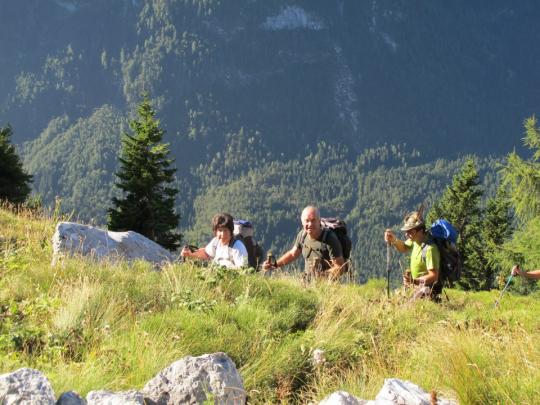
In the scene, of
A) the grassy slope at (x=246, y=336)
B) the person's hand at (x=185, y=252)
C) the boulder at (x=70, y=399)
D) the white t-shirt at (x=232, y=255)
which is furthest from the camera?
the person's hand at (x=185, y=252)

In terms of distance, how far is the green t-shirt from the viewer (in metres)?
8.50

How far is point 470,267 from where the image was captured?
4356 centimetres

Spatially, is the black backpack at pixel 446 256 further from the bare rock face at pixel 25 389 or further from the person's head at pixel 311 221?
the bare rock face at pixel 25 389

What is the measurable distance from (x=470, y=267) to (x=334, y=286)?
38891 mm

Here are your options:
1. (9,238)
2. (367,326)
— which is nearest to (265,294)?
(367,326)

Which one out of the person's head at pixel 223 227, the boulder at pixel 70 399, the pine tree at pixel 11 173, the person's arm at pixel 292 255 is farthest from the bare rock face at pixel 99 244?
the pine tree at pixel 11 173

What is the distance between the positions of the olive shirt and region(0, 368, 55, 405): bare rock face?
627cm

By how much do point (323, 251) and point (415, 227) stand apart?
1511 millimetres

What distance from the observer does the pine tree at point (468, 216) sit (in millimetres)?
43094

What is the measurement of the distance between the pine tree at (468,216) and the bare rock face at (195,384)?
138 ft

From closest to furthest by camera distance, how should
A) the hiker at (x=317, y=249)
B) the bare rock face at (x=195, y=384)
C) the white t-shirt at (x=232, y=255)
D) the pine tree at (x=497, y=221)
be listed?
the bare rock face at (x=195, y=384), the white t-shirt at (x=232, y=255), the hiker at (x=317, y=249), the pine tree at (x=497, y=221)

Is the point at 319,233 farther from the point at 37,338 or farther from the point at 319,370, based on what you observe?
the point at 37,338

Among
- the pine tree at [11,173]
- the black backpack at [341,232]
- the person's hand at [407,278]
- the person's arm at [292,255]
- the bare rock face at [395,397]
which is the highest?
the pine tree at [11,173]

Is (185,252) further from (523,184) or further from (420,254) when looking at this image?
(523,184)
